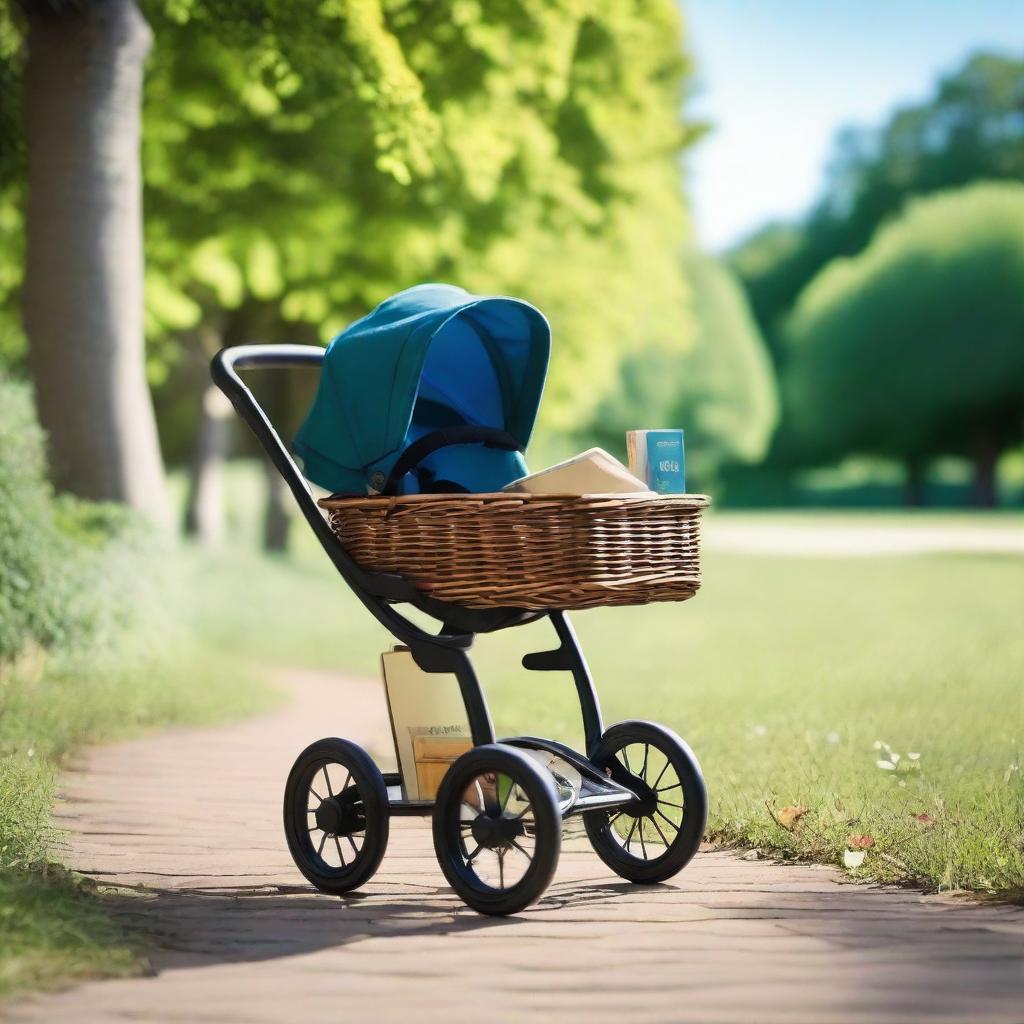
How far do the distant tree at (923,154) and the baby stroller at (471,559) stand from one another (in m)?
50.1

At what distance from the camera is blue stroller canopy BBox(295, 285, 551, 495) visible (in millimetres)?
4789

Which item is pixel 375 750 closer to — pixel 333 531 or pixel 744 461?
pixel 333 531

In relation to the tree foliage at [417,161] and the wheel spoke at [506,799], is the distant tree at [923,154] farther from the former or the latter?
the wheel spoke at [506,799]

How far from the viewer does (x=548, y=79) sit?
1276 cm

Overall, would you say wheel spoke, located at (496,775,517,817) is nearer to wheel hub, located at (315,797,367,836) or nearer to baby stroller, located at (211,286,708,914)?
baby stroller, located at (211,286,708,914)

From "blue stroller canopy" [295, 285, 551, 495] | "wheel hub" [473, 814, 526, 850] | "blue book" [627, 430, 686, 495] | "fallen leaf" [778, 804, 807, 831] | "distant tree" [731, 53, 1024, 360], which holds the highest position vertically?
"distant tree" [731, 53, 1024, 360]

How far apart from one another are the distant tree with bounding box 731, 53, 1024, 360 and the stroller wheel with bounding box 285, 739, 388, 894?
166 feet

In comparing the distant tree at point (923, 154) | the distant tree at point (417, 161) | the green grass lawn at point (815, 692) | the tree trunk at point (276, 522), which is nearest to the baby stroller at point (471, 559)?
the green grass lawn at point (815, 692)

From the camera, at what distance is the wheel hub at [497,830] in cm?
452

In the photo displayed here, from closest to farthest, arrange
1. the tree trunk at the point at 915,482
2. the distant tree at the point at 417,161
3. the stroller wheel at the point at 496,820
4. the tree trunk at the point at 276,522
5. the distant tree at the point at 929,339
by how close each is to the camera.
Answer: the stroller wheel at the point at 496,820 < the distant tree at the point at 417,161 < the tree trunk at the point at 276,522 < the distant tree at the point at 929,339 < the tree trunk at the point at 915,482

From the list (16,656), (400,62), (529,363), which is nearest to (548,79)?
(400,62)

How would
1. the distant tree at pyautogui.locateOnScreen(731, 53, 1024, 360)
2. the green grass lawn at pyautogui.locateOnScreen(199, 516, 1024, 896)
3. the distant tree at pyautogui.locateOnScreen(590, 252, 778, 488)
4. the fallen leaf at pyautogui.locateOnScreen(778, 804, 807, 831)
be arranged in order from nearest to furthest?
1. the green grass lawn at pyautogui.locateOnScreen(199, 516, 1024, 896)
2. the fallen leaf at pyautogui.locateOnScreen(778, 804, 807, 831)
3. the distant tree at pyautogui.locateOnScreen(590, 252, 778, 488)
4. the distant tree at pyautogui.locateOnScreen(731, 53, 1024, 360)

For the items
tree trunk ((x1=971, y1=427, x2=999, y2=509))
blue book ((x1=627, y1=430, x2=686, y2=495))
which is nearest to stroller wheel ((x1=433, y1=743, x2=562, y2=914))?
blue book ((x1=627, y1=430, x2=686, y2=495))

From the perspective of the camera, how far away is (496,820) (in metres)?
4.54
